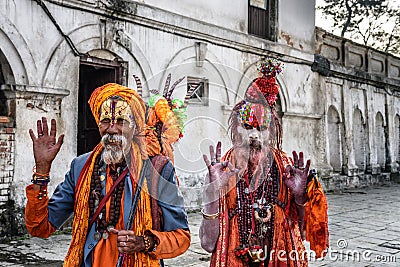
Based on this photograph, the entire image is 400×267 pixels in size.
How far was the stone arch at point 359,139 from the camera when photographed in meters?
16.3

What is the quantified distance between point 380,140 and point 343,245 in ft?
39.1

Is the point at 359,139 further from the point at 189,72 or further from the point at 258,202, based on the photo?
the point at 258,202

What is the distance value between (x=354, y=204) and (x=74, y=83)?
7.59 meters

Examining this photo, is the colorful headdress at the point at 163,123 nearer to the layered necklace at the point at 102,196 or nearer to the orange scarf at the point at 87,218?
the orange scarf at the point at 87,218

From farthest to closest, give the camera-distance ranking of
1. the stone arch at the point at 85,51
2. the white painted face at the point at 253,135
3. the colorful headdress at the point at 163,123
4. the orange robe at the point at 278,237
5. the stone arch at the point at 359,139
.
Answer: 1. the stone arch at the point at 359,139
2. the stone arch at the point at 85,51
3. the white painted face at the point at 253,135
4. the orange robe at the point at 278,237
5. the colorful headdress at the point at 163,123

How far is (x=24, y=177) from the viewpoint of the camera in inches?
278

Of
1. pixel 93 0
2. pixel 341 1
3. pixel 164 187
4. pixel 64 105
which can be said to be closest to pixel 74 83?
pixel 64 105

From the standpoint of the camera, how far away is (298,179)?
327 centimetres

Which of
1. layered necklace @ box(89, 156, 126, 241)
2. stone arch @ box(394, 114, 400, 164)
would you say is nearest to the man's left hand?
layered necklace @ box(89, 156, 126, 241)

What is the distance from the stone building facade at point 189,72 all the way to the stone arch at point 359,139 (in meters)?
0.05

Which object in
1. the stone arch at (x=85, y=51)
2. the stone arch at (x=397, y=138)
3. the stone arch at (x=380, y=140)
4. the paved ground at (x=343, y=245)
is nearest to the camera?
the paved ground at (x=343, y=245)

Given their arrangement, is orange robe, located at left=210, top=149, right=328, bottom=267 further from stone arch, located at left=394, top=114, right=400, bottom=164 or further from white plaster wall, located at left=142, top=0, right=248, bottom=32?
stone arch, located at left=394, top=114, right=400, bottom=164

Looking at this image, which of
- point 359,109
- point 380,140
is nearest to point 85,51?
point 359,109

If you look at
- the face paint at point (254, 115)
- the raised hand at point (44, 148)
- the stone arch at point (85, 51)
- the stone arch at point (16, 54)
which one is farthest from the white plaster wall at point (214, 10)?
the raised hand at point (44, 148)
